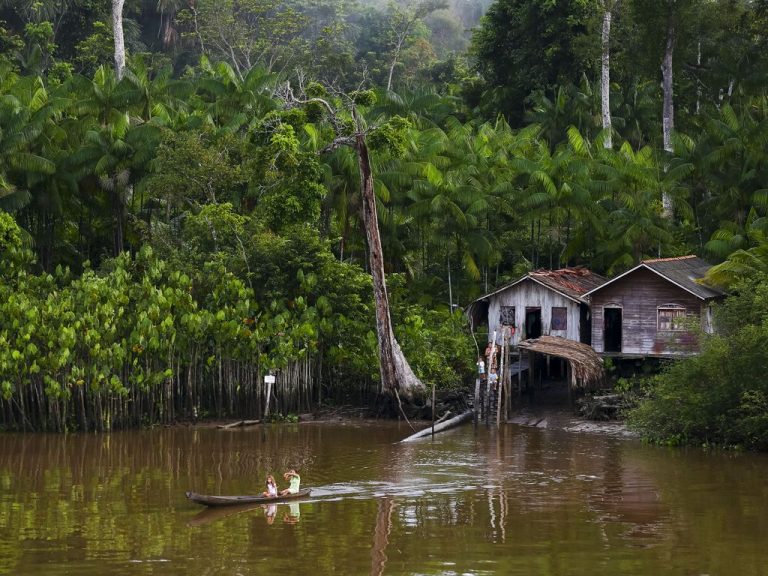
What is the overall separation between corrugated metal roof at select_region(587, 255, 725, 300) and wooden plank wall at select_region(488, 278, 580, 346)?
1.00 meters

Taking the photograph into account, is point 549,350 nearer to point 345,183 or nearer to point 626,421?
point 626,421

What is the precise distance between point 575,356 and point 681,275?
3861 millimetres

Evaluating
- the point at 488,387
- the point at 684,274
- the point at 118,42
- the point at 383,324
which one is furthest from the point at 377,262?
the point at 118,42

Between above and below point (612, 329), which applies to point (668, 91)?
above

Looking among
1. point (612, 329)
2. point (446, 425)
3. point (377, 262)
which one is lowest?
point (446, 425)

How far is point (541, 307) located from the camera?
35.1m

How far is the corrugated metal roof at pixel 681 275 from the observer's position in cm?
3247

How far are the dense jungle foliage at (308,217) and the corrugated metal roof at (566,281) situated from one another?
6.03ft

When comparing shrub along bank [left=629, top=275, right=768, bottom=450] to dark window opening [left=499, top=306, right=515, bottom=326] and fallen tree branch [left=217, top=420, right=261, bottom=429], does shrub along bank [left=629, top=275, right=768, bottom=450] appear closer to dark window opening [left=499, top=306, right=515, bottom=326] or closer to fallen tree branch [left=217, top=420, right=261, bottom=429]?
dark window opening [left=499, top=306, right=515, bottom=326]

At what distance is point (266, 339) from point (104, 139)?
344 inches

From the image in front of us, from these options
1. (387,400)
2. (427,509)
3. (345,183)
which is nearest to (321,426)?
(387,400)

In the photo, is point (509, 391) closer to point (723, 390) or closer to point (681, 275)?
point (681, 275)

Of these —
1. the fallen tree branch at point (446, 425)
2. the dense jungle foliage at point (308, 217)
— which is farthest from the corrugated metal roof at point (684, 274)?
the fallen tree branch at point (446, 425)

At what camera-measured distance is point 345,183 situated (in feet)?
125
